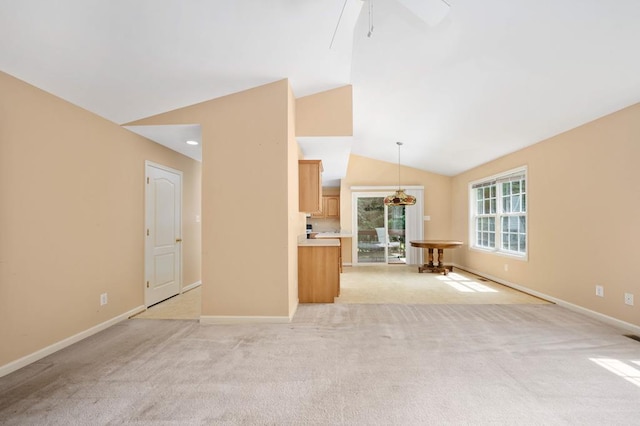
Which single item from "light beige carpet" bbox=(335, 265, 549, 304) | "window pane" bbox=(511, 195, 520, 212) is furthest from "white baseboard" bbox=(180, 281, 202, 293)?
"window pane" bbox=(511, 195, 520, 212)

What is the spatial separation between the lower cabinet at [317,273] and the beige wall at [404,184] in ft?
11.6

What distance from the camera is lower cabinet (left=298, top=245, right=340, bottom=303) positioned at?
3.91m

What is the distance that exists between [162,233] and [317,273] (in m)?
2.27

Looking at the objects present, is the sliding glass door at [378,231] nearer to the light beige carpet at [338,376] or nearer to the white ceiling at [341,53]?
the white ceiling at [341,53]

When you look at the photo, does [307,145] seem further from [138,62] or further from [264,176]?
[138,62]

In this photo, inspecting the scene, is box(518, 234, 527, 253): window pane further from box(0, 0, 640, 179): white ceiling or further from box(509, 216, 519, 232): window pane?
box(0, 0, 640, 179): white ceiling

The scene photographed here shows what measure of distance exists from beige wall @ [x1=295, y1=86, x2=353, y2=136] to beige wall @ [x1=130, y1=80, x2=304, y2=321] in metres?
0.54

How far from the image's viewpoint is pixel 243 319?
3.15 m

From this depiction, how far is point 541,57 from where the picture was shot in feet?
8.41

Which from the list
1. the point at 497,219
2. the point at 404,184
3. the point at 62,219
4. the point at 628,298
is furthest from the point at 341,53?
the point at 404,184

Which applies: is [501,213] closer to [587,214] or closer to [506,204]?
[506,204]

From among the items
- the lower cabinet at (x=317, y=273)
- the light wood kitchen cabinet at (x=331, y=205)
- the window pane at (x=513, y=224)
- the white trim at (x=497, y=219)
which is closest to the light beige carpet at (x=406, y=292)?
the lower cabinet at (x=317, y=273)

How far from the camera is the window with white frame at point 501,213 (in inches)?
187

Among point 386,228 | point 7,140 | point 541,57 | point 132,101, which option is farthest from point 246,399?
point 386,228
